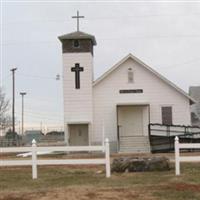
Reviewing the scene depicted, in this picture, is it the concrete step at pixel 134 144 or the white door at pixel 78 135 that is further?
the white door at pixel 78 135

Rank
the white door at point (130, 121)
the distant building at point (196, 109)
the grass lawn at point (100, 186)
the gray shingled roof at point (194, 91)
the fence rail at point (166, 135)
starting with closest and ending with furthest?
1. the grass lawn at point (100, 186)
2. the fence rail at point (166, 135)
3. the white door at point (130, 121)
4. the distant building at point (196, 109)
5. the gray shingled roof at point (194, 91)

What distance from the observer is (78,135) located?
4622cm

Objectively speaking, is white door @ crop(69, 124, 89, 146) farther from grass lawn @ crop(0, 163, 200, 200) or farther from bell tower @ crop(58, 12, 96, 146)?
grass lawn @ crop(0, 163, 200, 200)

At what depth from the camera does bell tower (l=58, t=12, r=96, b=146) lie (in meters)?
45.2

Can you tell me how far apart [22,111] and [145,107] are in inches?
2078

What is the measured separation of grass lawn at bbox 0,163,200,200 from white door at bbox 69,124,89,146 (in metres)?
25.3

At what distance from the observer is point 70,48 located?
150ft

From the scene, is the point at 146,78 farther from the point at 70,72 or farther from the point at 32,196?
the point at 32,196

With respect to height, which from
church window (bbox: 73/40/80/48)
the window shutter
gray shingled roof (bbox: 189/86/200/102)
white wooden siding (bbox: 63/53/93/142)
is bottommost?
the window shutter

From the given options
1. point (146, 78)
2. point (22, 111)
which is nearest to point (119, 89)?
point (146, 78)

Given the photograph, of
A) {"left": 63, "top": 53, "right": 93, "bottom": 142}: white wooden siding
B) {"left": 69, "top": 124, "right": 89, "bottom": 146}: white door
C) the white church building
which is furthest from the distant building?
{"left": 63, "top": 53, "right": 93, "bottom": 142}: white wooden siding

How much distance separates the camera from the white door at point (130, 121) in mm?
45531

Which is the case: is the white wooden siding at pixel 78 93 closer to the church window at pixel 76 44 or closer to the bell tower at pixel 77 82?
the bell tower at pixel 77 82

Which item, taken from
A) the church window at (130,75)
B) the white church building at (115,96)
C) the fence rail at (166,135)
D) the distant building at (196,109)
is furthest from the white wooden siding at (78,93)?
the distant building at (196,109)
